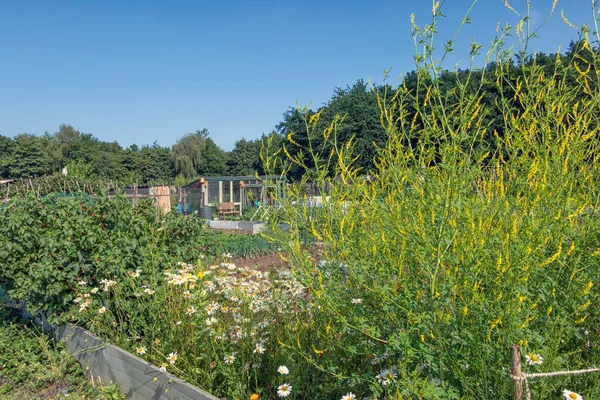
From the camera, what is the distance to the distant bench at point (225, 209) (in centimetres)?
2029

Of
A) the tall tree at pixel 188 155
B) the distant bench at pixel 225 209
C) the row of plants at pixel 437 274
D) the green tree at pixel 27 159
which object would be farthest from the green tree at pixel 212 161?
the row of plants at pixel 437 274

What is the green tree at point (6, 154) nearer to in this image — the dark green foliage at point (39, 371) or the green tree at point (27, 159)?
the green tree at point (27, 159)

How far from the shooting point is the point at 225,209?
66.9 feet

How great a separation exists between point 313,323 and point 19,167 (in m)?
50.5

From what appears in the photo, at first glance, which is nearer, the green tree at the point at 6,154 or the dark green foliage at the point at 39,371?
the dark green foliage at the point at 39,371

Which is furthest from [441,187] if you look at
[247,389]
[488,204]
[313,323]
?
[247,389]

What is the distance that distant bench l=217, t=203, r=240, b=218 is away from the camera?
20292mm

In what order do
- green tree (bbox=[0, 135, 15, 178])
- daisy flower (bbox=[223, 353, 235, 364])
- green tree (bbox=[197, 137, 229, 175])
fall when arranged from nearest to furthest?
daisy flower (bbox=[223, 353, 235, 364]), green tree (bbox=[0, 135, 15, 178]), green tree (bbox=[197, 137, 229, 175])

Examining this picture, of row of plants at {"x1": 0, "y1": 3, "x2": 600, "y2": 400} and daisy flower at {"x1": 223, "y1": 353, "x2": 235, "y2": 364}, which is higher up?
row of plants at {"x1": 0, "y1": 3, "x2": 600, "y2": 400}

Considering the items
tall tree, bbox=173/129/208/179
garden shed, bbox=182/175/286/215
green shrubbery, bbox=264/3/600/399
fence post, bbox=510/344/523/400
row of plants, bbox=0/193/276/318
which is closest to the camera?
fence post, bbox=510/344/523/400

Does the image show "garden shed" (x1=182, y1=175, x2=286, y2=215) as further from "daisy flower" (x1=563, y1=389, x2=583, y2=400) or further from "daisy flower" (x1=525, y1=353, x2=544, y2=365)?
"daisy flower" (x1=563, y1=389, x2=583, y2=400)

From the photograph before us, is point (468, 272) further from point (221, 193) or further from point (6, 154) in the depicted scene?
point (6, 154)

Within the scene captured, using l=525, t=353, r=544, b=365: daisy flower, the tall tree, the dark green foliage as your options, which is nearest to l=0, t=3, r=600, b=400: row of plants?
l=525, t=353, r=544, b=365: daisy flower

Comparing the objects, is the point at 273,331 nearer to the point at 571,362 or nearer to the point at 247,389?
the point at 247,389
